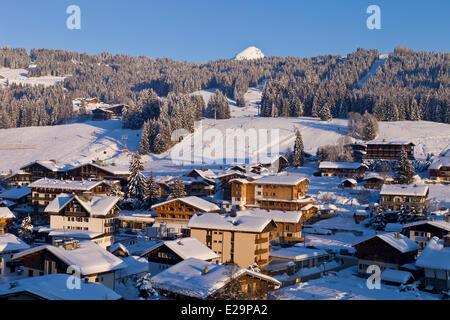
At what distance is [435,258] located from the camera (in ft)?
108

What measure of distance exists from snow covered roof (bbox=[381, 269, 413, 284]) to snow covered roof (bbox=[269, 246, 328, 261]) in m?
7.18

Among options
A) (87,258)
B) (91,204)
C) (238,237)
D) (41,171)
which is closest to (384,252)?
(238,237)

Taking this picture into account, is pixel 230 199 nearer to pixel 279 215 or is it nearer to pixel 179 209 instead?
pixel 179 209

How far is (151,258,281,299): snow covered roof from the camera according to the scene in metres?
20.9

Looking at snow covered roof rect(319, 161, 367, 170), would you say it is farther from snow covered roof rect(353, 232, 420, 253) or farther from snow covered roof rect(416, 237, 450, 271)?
snow covered roof rect(416, 237, 450, 271)

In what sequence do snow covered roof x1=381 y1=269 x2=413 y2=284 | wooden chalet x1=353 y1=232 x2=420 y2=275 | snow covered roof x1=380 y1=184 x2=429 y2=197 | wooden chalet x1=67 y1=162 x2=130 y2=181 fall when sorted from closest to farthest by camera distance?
1. snow covered roof x1=381 y1=269 x2=413 y2=284
2. wooden chalet x1=353 y1=232 x2=420 y2=275
3. snow covered roof x1=380 y1=184 x2=429 y2=197
4. wooden chalet x1=67 y1=162 x2=130 y2=181

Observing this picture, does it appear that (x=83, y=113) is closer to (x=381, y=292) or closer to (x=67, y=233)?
(x=67, y=233)

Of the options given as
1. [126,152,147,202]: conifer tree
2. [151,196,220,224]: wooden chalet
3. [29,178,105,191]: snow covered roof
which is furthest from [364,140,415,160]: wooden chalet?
[29,178,105,191]: snow covered roof

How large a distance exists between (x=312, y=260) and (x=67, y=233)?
24793 millimetres

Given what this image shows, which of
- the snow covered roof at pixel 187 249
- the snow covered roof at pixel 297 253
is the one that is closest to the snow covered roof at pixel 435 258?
the snow covered roof at pixel 297 253

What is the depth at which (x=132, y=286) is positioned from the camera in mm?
32469

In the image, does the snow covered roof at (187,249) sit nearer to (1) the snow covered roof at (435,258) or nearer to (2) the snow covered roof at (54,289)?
(2) the snow covered roof at (54,289)

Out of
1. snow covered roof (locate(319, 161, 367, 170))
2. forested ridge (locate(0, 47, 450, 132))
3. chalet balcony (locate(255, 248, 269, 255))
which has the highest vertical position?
forested ridge (locate(0, 47, 450, 132))
